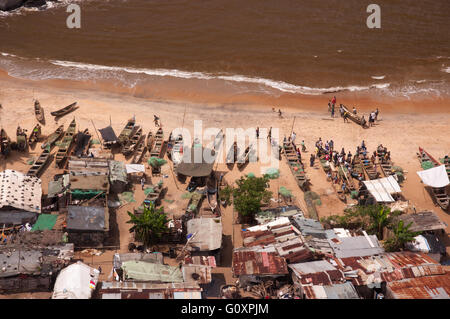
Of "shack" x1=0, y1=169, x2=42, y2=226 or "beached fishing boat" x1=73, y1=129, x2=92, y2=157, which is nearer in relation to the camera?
"shack" x1=0, y1=169, x2=42, y2=226

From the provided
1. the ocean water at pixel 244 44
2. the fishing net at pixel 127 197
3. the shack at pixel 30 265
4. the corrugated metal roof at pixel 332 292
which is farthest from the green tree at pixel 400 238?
the ocean water at pixel 244 44

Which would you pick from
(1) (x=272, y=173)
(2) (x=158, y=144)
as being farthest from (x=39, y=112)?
(1) (x=272, y=173)

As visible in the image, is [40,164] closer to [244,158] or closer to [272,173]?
[244,158]

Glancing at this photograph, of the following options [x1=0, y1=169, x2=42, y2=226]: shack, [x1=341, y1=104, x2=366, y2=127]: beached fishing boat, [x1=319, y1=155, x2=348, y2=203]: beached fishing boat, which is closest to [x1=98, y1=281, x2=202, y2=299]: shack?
[x1=0, y1=169, x2=42, y2=226]: shack

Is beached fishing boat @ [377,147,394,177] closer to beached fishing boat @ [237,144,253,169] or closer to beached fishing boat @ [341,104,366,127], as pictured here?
beached fishing boat @ [341,104,366,127]

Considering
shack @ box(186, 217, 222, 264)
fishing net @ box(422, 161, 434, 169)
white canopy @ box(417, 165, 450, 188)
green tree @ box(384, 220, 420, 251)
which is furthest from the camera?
fishing net @ box(422, 161, 434, 169)

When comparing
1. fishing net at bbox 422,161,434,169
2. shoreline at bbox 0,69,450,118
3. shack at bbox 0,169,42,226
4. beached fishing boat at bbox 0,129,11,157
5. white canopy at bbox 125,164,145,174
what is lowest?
shack at bbox 0,169,42,226
